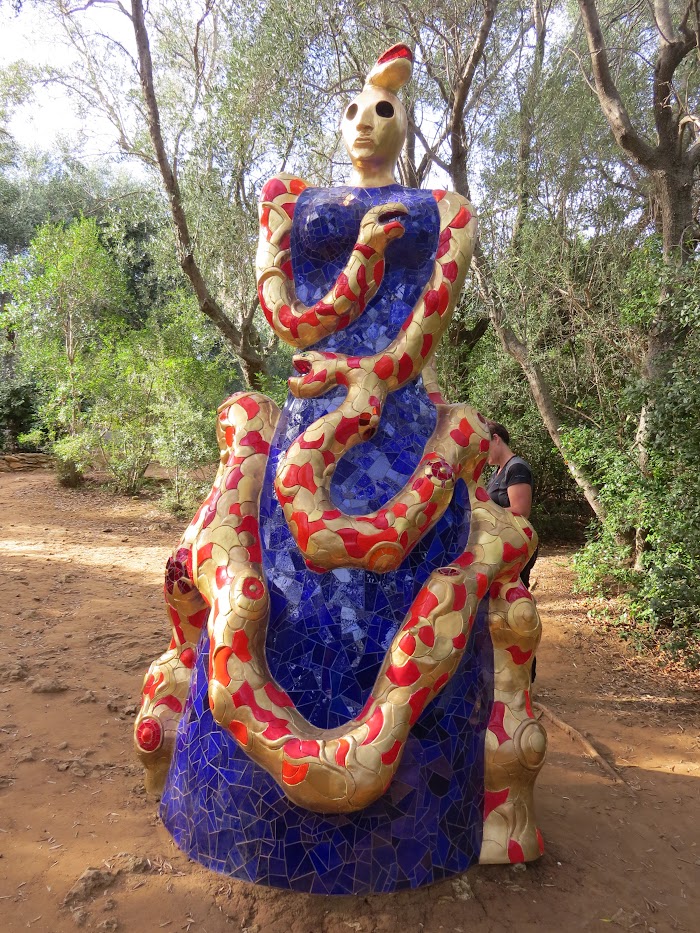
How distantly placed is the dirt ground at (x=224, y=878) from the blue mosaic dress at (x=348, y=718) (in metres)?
0.10

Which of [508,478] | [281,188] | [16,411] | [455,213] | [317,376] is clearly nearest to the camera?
[317,376]

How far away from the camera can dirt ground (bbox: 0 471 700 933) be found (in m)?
2.02

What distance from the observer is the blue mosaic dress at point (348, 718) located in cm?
207

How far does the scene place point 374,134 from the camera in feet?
8.56

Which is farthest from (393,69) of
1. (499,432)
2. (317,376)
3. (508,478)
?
(508,478)

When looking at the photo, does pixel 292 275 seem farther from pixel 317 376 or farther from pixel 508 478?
pixel 508 478

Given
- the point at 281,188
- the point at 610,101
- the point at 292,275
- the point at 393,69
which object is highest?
the point at 610,101

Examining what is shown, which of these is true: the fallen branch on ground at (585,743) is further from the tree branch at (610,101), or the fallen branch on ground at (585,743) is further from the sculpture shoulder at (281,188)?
the tree branch at (610,101)

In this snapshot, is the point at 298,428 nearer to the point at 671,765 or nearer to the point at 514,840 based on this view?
the point at 514,840

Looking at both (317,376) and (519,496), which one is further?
(519,496)

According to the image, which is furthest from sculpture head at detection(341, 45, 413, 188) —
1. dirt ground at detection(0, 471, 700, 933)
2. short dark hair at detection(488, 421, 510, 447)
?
dirt ground at detection(0, 471, 700, 933)

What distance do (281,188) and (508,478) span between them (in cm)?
201

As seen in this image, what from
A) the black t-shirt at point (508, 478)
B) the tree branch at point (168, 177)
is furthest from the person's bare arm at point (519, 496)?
the tree branch at point (168, 177)

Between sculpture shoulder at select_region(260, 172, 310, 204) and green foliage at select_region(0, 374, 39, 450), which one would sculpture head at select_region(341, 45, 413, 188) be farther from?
green foliage at select_region(0, 374, 39, 450)
